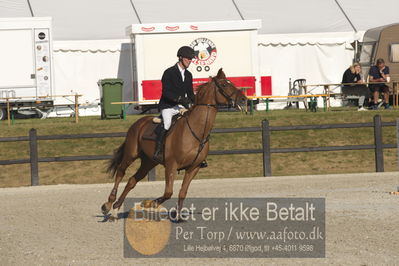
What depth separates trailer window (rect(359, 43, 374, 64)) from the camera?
30800 millimetres

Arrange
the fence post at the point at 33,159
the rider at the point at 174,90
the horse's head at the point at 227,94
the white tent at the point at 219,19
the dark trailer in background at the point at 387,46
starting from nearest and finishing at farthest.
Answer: the horse's head at the point at 227,94
the rider at the point at 174,90
the fence post at the point at 33,159
the dark trailer in background at the point at 387,46
the white tent at the point at 219,19

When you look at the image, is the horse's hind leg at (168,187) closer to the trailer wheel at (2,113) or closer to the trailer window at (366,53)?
the trailer wheel at (2,113)

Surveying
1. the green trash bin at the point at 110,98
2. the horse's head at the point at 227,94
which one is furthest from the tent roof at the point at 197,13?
the horse's head at the point at 227,94

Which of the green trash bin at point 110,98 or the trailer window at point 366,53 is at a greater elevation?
the trailer window at point 366,53

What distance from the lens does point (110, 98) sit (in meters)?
27.3

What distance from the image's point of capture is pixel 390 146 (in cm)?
1914

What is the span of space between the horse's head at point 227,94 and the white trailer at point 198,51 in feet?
59.2

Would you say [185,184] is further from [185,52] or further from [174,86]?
[185,52]

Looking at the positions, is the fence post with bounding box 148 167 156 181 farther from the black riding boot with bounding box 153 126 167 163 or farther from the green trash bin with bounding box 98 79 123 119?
the green trash bin with bounding box 98 79 123 119

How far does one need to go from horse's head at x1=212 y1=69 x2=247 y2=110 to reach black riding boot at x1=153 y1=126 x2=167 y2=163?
930mm

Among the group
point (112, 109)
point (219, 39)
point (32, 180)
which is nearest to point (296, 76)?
point (219, 39)

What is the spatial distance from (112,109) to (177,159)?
1538cm

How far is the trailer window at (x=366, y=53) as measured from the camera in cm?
3080

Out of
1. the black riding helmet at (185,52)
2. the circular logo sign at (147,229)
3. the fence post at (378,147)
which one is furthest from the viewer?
the fence post at (378,147)
